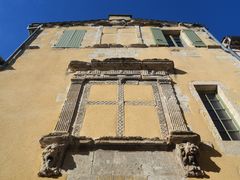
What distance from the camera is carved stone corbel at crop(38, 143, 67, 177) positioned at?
13.9 feet

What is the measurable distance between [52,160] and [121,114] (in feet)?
5.72

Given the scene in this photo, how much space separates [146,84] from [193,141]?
216 cm

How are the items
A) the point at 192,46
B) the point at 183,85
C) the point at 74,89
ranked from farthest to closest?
the point at 192,46 → the point at 183,85 → the point at 74,89

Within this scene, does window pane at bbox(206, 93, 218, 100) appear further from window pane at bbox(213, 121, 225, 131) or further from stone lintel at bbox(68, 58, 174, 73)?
stone lintel at bbox(68, 58, 174, 73)

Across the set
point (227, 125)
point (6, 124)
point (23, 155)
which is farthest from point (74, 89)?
point (227, 125)

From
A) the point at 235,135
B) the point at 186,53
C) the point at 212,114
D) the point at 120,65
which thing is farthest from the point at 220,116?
the point at 186,53

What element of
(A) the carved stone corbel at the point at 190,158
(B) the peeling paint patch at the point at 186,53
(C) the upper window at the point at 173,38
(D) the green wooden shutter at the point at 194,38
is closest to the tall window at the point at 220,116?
(A) the carved stone corbel at the point at 190,158

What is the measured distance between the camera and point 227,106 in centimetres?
649

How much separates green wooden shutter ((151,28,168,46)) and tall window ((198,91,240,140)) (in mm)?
2913

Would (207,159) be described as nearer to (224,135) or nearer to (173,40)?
(224,135)

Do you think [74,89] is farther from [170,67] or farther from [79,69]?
[170,67]

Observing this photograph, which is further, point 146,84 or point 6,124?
point 146,84

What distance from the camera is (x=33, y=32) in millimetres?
10586

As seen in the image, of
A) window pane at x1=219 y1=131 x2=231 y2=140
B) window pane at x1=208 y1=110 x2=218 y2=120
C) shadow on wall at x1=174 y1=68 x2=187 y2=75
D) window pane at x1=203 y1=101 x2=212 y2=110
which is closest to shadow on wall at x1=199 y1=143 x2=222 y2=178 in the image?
window pane at x1=219 y1=131 x2=231 y2=140
